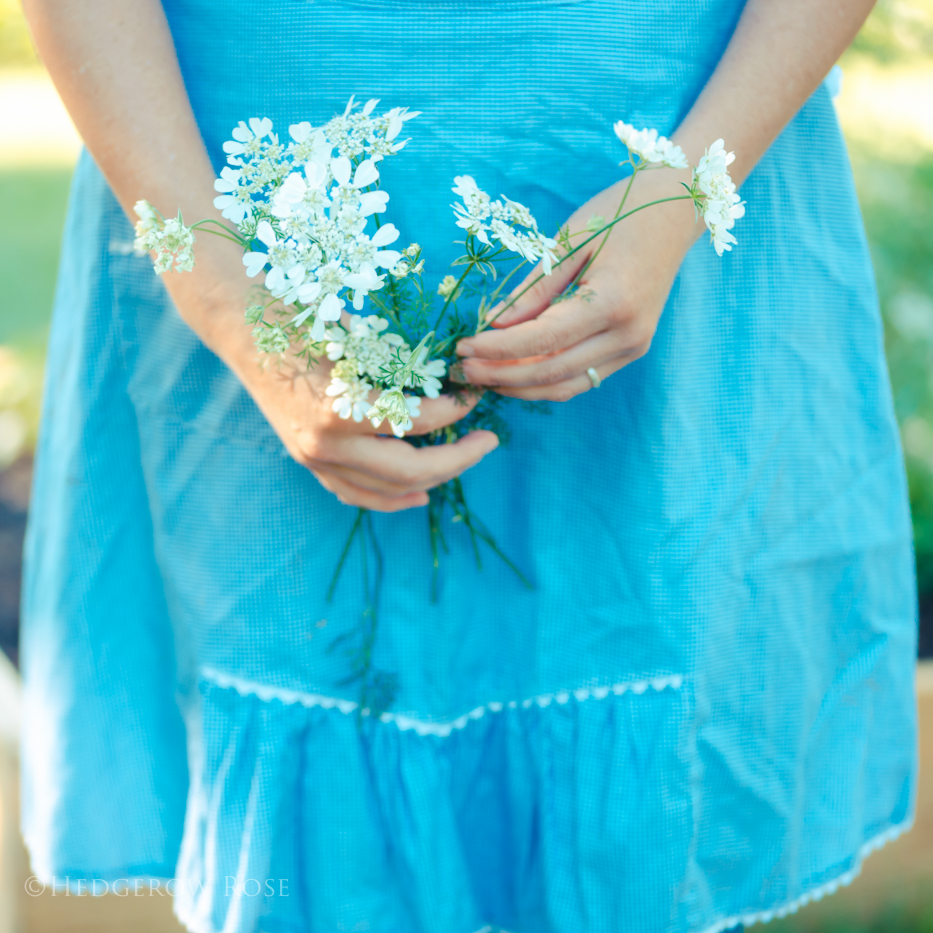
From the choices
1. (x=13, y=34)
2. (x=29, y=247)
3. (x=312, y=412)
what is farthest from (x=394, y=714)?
(x=29, y=247)

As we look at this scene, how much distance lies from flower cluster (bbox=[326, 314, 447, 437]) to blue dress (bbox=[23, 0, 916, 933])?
0.20 metres

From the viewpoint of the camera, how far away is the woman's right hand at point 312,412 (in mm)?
759

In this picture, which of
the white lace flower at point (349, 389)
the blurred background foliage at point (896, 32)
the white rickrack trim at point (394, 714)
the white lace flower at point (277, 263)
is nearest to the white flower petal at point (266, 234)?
the white lace flower at point (277, 263)

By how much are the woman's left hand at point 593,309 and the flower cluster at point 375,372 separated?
73mm

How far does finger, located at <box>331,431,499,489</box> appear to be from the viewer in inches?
30.0

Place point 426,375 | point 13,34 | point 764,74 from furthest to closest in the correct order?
point 13,34
point 764,74
point 426,375

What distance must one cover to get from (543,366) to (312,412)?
208 mm

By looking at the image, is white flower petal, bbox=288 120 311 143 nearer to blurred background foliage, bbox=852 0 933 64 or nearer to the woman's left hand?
the woman's left hand

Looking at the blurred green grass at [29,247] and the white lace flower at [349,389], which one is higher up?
the white lace flower at [349,389]

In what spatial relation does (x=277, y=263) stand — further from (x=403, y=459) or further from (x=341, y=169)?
(x=403, y=459)

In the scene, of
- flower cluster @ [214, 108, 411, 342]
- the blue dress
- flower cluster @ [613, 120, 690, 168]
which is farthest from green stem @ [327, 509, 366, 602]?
flower cluster @ [613, 120, 690, 168]

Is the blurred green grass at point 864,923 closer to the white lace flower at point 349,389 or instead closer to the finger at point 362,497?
the finger at point 362,497

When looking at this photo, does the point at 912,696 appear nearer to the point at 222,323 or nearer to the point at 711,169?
the point at 711,169

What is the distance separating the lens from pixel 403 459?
0.77 metres
